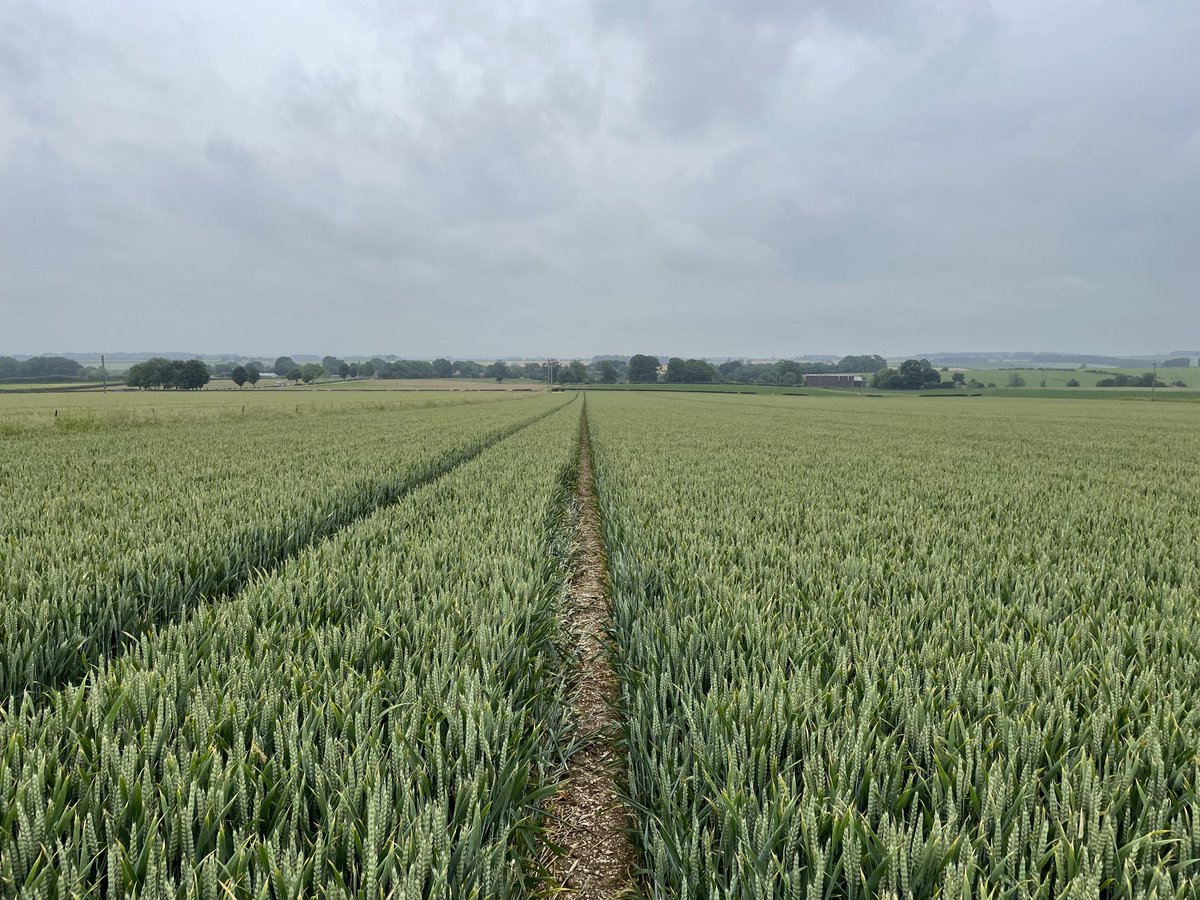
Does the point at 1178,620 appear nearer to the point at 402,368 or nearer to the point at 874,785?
the point at 874,785

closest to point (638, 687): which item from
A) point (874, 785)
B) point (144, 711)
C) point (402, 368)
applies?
point (874, 785)

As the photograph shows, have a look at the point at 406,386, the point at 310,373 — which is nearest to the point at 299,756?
the point at 406,386

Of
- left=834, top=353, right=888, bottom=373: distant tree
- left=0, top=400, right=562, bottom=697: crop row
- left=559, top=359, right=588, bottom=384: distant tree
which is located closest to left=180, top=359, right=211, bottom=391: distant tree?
left=559, top=359, right=588, bottom=384: distant tree

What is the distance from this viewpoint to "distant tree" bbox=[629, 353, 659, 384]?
15612cm

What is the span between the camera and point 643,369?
157375 millimetres

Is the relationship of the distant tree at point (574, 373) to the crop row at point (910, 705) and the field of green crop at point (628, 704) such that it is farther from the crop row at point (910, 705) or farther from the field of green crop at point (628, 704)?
the crop row at point (910, 705)

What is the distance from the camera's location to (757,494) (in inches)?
313

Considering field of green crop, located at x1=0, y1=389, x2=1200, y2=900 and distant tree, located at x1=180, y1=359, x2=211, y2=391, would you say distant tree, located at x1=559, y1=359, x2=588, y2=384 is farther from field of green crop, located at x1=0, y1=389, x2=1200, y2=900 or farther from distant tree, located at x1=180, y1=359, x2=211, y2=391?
field of green crop, located at x1=0, y1=389, x2=1200, y2=900

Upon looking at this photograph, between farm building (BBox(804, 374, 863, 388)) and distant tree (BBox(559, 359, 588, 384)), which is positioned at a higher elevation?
distant tree (BBox(559, 359, 588, 384))

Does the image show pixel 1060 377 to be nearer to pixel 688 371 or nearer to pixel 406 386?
pixel 688 371

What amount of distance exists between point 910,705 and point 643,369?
158 m

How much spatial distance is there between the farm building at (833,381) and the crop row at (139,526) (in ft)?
490

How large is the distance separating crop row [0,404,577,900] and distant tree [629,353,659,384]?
155 metres

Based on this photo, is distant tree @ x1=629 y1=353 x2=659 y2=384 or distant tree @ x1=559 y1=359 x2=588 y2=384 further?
distant tree @ x1=559 y1=359 x2=588 y2=384
